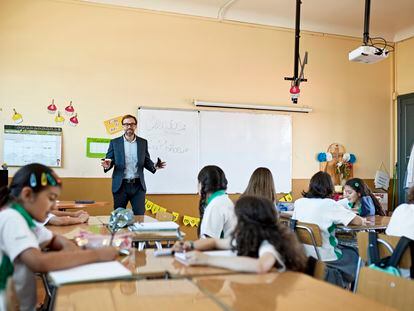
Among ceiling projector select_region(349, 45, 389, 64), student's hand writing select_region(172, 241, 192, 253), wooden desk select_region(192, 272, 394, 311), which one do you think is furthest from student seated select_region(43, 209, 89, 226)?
ceiling projector select_region(349, 45, 389, 64)

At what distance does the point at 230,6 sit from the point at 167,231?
4.08 m

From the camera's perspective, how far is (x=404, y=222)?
282 centimetres

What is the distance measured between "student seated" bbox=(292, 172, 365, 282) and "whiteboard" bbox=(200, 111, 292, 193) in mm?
2585

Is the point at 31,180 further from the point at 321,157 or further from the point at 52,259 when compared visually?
the point at 321,157

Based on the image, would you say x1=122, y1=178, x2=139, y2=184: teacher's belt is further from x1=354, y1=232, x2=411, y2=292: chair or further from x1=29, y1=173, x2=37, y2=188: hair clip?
x1=29, y1=173, x2=37, y2=188: hair clip

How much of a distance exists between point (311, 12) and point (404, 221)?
423cm

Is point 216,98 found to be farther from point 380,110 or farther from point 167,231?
point 167,231

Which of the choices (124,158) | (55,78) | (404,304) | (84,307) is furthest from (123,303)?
(55,78)

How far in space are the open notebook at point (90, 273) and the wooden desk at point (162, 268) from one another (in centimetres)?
6

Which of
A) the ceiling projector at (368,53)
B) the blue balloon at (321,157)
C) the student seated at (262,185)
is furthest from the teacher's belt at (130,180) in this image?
the blue balloon at (321,157)

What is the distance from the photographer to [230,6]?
6.02 meters

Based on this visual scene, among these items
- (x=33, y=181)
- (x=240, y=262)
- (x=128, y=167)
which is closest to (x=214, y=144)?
(x=128, y=167)

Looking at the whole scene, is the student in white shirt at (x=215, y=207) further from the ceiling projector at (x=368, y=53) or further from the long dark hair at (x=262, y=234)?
the ceiling projector at (x=368, y=53)

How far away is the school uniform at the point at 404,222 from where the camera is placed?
2.79m
